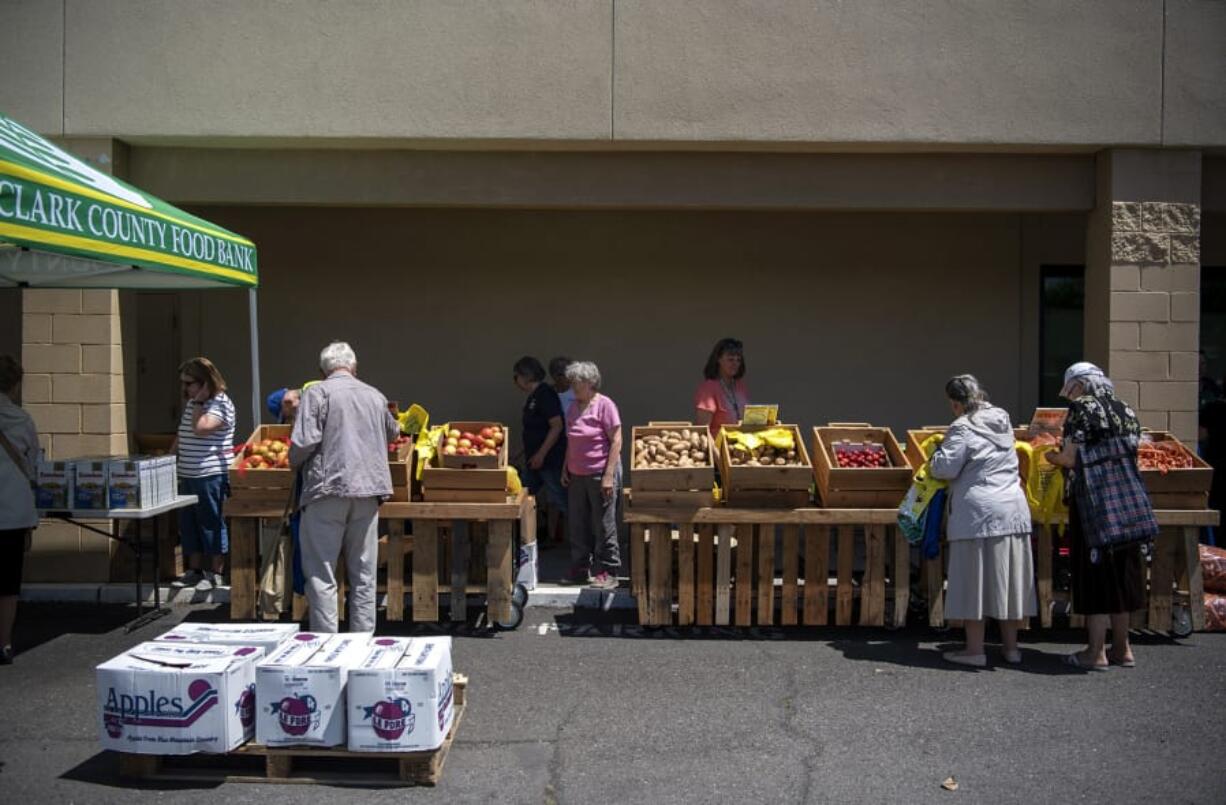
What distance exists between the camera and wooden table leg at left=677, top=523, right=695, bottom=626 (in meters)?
7.71

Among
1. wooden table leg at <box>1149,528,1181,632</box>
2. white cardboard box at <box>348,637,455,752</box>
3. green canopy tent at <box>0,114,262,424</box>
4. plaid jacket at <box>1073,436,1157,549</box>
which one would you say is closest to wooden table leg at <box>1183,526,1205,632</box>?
wooden table leg at <box>1149,528,1181,632</box>

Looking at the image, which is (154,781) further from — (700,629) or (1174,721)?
(1174,721)

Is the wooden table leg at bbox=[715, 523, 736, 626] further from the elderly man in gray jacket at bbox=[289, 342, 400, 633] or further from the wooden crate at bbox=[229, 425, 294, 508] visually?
the wooden crate at bbox=[229, 425, 294, 508]

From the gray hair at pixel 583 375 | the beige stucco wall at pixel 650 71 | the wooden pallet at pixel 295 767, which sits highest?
the beige stucco wall at pixel 650 71

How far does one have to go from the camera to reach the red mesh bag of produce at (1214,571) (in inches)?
313

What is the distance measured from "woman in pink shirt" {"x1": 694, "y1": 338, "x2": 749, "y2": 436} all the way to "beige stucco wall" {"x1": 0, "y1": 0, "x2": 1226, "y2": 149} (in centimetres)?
173

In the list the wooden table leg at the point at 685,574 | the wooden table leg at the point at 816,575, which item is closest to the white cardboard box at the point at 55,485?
the wooden table leg at the point at 685,574

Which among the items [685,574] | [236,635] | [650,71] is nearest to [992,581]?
[685,574]

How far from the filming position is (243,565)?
784 cm

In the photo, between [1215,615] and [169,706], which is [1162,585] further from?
[169,706]

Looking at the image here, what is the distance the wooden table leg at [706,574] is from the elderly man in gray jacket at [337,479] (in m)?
2.28

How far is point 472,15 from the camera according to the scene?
874 centimetres

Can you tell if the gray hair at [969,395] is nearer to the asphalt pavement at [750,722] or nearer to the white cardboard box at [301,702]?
the asphalt pavement at [750,722]

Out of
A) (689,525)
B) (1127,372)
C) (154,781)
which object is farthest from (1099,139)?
(154,781)
